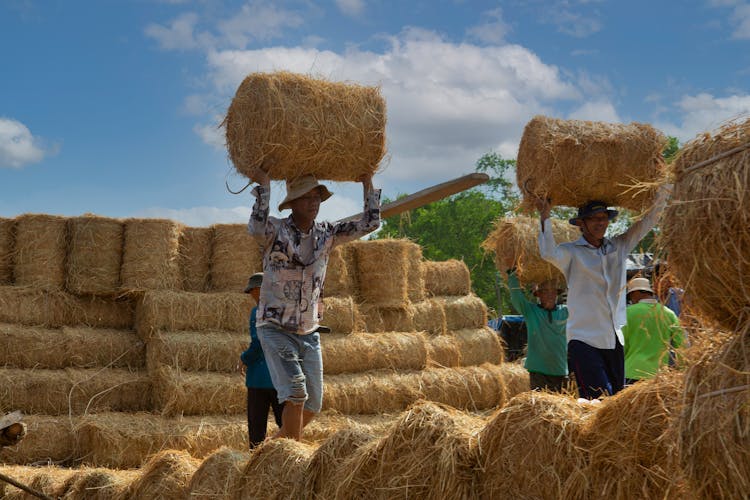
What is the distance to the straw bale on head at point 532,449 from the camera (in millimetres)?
3301

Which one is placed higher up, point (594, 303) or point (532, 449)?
point (594, 303)

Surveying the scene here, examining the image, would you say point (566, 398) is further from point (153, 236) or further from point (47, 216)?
point (47, 216)

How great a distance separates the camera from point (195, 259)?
10578mm

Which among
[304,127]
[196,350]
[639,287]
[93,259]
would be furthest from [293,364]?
[93,259]

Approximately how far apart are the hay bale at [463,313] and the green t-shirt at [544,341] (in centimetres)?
457

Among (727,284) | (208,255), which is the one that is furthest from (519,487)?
(208,255)

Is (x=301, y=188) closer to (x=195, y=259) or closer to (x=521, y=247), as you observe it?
(x=521, y=247)

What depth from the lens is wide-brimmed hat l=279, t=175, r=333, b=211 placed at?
Result: 5988 millimetres

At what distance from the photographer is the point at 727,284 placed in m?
2.71

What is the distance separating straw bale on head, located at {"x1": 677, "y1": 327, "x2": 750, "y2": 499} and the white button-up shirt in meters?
3.37

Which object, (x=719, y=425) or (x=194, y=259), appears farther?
(x=194, y=259)

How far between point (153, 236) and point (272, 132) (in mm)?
4540

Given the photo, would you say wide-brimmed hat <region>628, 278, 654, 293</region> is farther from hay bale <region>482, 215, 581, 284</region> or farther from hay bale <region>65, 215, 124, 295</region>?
hay bale <region>65, 215, 124, 295</region>

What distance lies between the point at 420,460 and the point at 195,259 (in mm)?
7295
